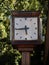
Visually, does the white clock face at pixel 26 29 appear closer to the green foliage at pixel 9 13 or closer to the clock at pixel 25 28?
the clock at pixel 25 28

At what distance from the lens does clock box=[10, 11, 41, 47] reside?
8.61ft

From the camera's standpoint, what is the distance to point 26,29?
2.61 metres

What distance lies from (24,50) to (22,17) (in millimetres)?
333

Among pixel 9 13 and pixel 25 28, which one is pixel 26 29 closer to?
pixel 25 28

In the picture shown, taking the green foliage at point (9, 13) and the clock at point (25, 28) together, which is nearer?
the clock at point (25, 28)

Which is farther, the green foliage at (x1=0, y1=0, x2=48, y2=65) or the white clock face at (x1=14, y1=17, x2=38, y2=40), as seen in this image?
the green foliage at (x1=0, y1=0, x2=48, y2=65)

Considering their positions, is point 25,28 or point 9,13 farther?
point 9,13

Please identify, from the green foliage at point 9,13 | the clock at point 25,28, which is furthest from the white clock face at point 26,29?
the green foliage at point 9,13

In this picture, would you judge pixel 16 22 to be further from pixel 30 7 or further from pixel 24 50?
pixel 30 7

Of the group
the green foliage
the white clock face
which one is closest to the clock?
the white clock face

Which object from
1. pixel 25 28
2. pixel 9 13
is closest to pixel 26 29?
pixel 25 28

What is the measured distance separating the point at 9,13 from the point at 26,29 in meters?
1.34

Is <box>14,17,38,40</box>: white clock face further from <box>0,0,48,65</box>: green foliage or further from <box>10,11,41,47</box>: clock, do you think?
<box>0,0,48,65</box>: green foliage

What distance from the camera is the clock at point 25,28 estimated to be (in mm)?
2623
